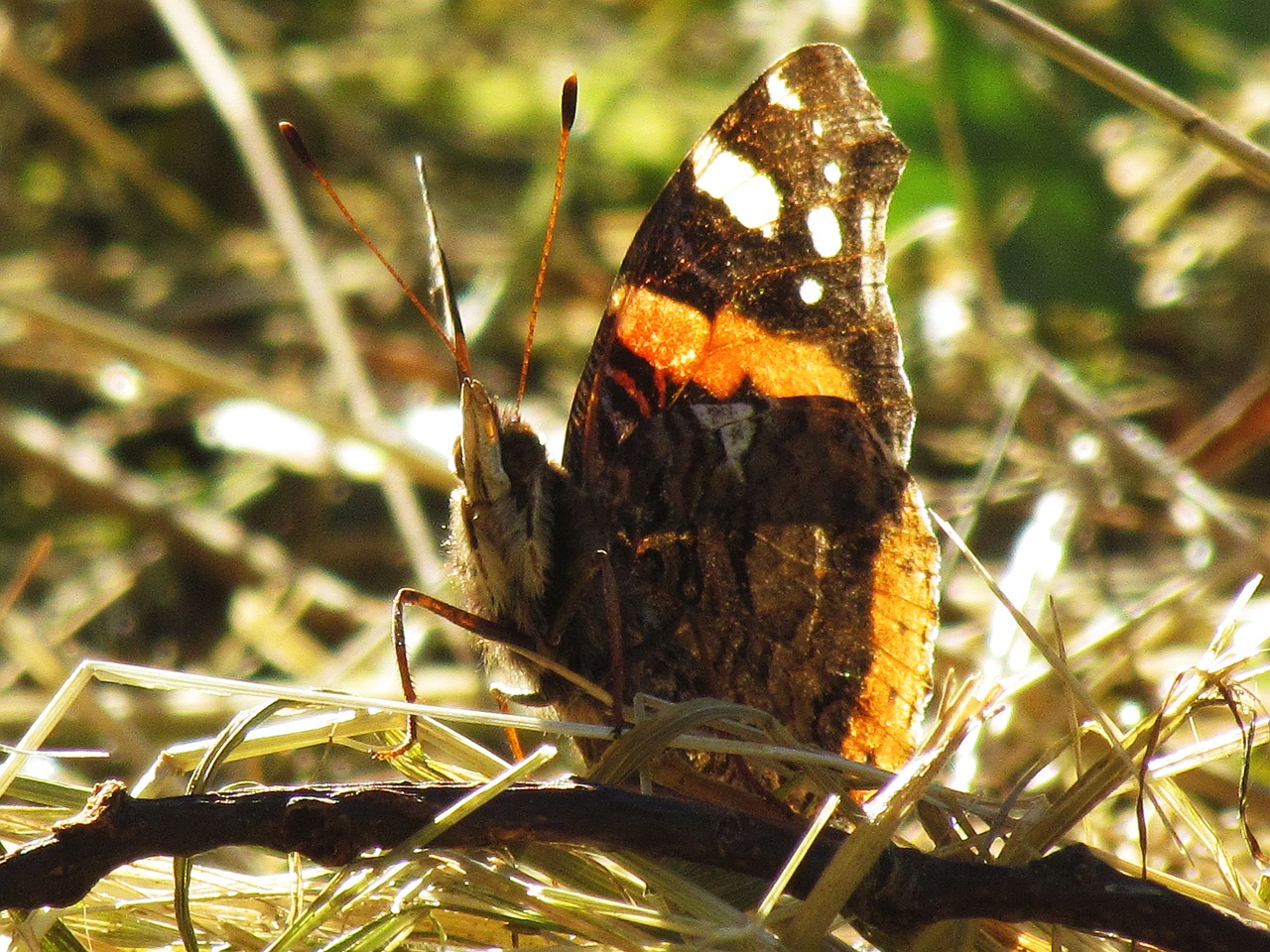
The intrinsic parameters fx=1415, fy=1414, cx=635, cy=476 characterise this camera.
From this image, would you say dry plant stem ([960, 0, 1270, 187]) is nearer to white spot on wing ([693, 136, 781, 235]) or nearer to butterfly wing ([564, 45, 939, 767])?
butterfly wing ([564, 45, 939, 767])

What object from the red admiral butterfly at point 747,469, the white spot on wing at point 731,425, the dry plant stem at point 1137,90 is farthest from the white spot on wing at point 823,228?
the dry plant stem at point 1137,90

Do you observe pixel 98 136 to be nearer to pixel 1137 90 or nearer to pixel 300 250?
pixel 300 250

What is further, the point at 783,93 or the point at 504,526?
the point at 783,93

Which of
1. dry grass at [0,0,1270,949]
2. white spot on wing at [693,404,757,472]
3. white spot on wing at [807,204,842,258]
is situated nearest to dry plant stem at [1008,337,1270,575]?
dry grass at [0,0,1270,949]

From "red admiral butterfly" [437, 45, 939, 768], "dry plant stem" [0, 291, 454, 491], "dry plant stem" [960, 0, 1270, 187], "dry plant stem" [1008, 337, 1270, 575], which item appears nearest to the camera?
"dry plant stem" [960, 0, 1270, 187]

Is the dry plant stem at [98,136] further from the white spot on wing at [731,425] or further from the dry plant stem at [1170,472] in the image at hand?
the white spot on wing at [731,425]

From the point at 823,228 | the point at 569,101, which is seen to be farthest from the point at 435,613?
the point at 823,228

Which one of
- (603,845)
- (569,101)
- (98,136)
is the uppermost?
(98,136)
